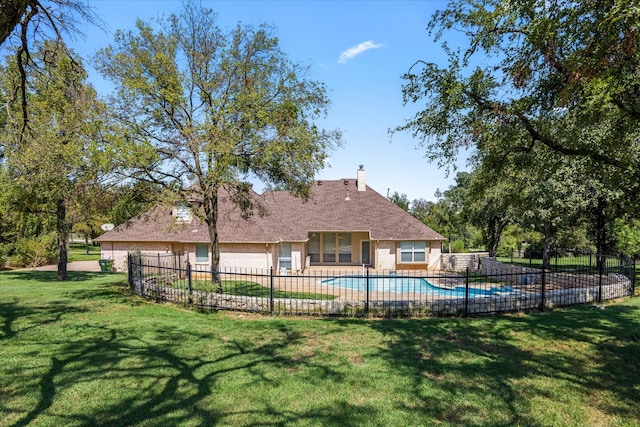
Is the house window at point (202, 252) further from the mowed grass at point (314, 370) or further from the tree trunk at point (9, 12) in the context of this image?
the tree trunk at point (9, 12)

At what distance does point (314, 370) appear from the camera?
6.65m

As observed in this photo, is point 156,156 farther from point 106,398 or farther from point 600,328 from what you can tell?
point 600,328

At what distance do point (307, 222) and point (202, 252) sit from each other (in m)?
8.16

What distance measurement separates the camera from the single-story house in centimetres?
2383

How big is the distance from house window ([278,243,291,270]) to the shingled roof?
31.0 inches

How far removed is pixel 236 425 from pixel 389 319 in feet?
23.2

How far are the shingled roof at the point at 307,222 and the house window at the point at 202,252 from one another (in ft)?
2.11

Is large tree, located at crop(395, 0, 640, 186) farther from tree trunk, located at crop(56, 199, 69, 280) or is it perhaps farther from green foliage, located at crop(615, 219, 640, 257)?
tree trunk, located at crop(56, 199, 69, 280)

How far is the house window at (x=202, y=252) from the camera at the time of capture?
24.3m

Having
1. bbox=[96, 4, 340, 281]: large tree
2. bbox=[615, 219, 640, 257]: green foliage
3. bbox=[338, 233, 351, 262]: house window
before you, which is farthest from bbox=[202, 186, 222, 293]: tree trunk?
bbox=[615, 219, 640, 257]: green foliage

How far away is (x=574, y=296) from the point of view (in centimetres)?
1289

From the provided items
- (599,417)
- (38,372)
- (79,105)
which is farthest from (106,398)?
(599,417)

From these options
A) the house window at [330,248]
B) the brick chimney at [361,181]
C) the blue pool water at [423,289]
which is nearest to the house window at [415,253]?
the blue pool water at [423,289]

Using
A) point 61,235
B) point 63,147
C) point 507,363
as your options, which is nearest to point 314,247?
point 61,235
